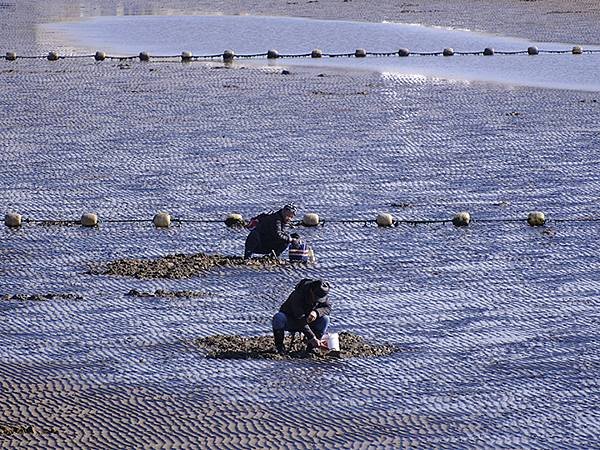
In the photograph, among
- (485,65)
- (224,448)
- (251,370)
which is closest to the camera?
(224,448)

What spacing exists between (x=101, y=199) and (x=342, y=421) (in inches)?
354

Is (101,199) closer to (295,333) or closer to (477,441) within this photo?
(295,333)

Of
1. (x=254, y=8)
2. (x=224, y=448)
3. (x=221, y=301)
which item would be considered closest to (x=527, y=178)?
(x=221, y=301)

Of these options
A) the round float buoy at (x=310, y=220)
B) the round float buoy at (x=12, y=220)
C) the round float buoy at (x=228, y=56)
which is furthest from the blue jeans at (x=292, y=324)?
the round float buoy at (x=228, y=56)

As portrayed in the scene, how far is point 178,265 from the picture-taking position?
1609 cm

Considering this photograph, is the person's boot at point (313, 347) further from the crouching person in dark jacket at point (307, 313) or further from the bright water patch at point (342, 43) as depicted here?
the bright water patch at point (342, 43)

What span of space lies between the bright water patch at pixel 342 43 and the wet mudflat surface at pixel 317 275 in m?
4.85

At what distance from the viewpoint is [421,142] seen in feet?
78.7

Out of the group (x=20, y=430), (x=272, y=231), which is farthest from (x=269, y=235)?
(x=20, y=430)

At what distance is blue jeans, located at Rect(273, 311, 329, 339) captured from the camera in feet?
41.6

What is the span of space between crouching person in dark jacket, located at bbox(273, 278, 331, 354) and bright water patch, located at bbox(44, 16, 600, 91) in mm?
18552

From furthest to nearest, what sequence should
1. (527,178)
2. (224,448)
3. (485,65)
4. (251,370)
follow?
(485,65) < (527,178) < (251,370) < (224,448)

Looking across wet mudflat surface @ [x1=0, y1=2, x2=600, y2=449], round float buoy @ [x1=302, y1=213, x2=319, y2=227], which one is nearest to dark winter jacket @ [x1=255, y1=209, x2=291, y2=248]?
wet mudflat surface @ [x1=0, y1=2, x2=600, y2=449]

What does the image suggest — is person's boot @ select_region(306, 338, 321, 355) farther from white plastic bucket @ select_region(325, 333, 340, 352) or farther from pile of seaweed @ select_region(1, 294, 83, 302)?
pile of seaweed @ select_region(1, 294, 83, 302)
